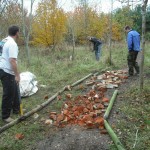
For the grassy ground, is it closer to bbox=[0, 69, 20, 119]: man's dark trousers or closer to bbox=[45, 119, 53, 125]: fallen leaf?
bbox=[45, 119, 53, 125]: fallen leaf

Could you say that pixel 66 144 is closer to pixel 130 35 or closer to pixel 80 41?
pixel 130 35

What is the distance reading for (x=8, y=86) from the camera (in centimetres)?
600

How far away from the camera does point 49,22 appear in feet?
70.7

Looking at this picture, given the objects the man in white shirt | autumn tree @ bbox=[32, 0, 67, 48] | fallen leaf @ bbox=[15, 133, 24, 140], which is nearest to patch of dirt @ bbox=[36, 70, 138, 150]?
fallen leaf @ bbox=[15, 133, 24, 140]

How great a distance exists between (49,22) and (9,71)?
16.2 meters

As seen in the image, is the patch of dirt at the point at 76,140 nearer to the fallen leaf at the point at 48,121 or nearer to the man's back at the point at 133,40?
the fallen leaf at the point at 48,121

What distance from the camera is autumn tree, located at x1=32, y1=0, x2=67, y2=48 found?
2125 cm

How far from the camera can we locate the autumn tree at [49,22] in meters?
21.2

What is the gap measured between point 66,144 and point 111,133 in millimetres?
848

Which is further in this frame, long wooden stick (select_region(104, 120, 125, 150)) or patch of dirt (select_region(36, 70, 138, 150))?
patch of dirt (select_region(36, 70, 138, 150))

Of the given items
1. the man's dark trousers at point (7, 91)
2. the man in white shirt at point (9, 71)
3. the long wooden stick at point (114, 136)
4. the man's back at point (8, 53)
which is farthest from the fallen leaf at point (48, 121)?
the man's back at point (8, 53)

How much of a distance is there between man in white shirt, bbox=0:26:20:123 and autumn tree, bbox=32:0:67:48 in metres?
15.8

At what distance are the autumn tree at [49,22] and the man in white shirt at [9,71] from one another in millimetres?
15816

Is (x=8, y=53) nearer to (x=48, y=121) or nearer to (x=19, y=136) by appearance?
(x=48, y=121)
